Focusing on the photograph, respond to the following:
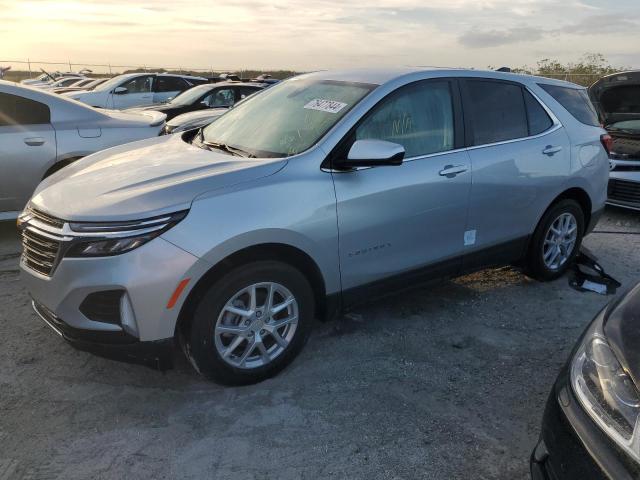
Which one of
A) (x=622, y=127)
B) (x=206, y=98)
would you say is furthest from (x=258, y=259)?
(x=206, y=98)

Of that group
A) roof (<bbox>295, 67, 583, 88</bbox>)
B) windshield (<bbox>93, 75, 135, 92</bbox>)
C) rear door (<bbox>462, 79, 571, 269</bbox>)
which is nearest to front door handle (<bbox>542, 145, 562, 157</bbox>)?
rear door (<bbox>462, 79, 571, 269</bbox>)

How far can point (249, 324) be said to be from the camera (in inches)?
122

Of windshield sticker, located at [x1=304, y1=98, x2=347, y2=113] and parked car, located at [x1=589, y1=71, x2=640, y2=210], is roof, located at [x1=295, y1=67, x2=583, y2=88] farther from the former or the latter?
parked car, located at [x1=589, y1=71, x2=640, y2=210]

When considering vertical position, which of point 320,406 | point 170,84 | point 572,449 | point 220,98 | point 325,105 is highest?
point 325,105

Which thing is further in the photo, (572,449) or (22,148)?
(22,148)

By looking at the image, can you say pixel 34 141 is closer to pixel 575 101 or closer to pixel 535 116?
pixel 535 116

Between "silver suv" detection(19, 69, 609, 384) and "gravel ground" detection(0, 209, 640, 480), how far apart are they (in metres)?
0.30

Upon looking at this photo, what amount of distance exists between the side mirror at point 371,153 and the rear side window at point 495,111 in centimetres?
102

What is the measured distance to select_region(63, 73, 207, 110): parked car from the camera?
1427 cm

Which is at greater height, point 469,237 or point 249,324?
point 469,237

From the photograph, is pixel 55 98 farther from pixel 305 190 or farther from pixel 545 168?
pixel 545 168

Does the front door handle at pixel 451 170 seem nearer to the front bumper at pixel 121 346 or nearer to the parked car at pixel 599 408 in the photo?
the parked car at pixel 599 408

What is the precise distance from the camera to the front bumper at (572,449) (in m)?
1.69

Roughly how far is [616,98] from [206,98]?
24.7 feet
